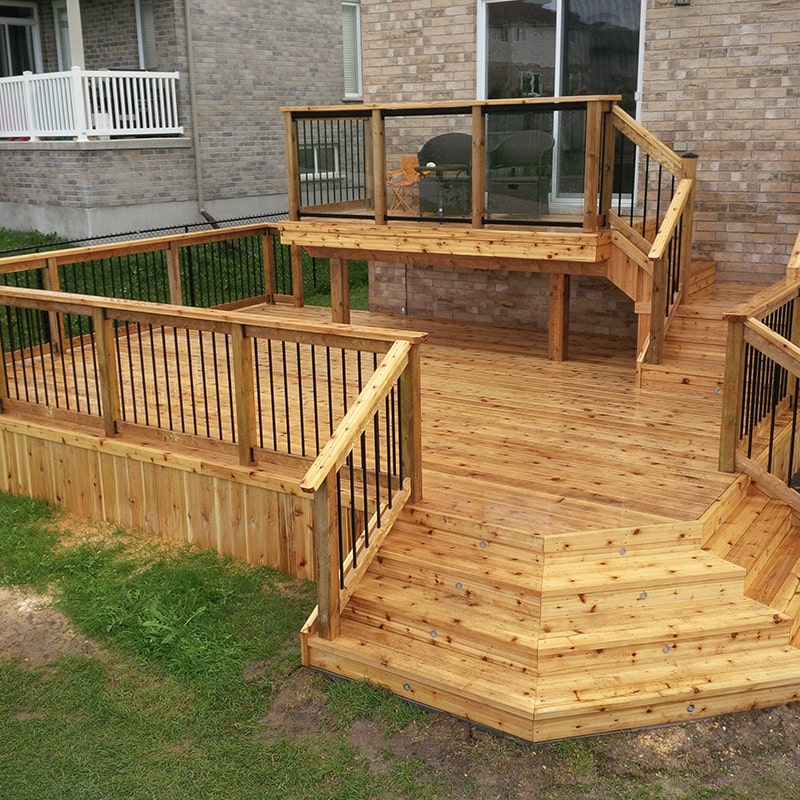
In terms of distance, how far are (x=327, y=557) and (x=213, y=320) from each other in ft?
6.58

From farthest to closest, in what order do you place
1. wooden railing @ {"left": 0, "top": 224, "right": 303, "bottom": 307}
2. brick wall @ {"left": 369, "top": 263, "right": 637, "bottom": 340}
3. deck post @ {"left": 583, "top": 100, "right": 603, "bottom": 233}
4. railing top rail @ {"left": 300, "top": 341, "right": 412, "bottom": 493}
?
brick wall @ {"left": 369, "top": 263, "right": 637, "bottom": 340}
wooden railing @ {"left": 0, "top": 224, "right": 303, "bottom": 307}
deck post @ {"left": 583, "top": 100, "right": 603, "bottom": 233}
railing top rail @ {"left": 300, "top": 341, "right": 412, "bottom": 493}

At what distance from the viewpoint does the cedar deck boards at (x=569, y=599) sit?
4.86 meters

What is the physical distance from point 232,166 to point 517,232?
32.2ft

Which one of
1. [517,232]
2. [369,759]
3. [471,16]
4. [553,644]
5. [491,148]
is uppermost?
[471,16]

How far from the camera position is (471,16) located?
10.3 meters

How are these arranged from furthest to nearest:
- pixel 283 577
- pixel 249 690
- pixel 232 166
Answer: pixel 232 166, pixel 283 577, pixel 249 690

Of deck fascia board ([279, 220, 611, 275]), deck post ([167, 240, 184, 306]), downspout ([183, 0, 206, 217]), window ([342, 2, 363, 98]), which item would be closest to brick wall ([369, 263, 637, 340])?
deck fascia board ([279, 220, 611, 275])

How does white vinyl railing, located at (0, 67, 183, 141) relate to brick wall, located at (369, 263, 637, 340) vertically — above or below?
above

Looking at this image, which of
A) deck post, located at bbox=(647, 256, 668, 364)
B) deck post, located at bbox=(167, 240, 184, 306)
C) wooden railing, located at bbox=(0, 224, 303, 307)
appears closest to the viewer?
deck post, located at bbox=(647, 256, 668, 364)

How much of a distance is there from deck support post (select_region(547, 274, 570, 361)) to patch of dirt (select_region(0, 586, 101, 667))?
4866 mm

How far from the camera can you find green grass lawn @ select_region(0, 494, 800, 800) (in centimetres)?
452

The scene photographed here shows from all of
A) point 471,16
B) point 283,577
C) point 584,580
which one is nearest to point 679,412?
point 584,580

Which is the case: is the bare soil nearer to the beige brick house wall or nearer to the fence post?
the beige brick house wall

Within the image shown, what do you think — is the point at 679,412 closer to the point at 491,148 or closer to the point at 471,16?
the point at 491,148
